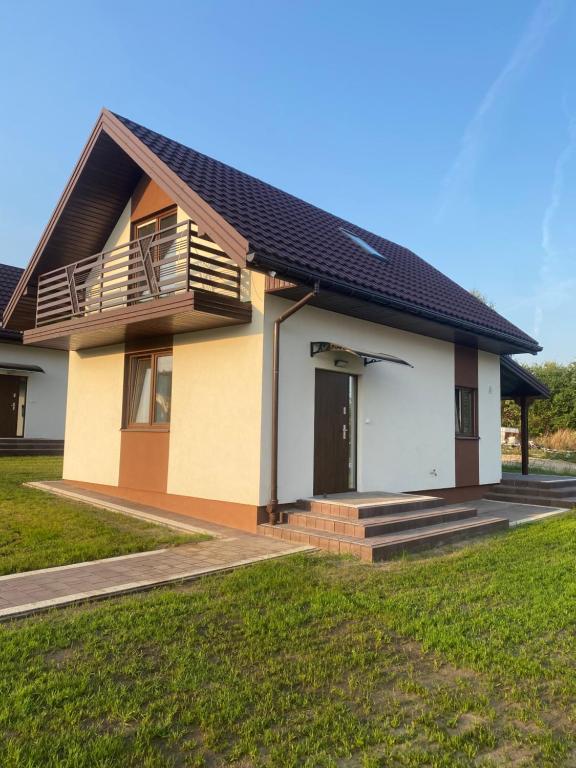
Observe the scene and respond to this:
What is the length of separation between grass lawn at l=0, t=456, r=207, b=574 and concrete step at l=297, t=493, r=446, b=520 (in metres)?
1.89

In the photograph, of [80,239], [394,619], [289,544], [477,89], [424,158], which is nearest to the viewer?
[394,619]

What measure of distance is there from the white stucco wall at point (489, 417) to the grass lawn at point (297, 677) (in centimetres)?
782

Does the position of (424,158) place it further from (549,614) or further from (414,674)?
(414,674)

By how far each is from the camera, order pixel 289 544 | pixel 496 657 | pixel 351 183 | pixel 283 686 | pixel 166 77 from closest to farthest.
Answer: pixel 283 686 → pixel 496 657 → pixel 289 544 → pixel 166 77 → pixel 351 183

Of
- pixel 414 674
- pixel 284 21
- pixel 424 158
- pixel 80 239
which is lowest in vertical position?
pixel 414 674

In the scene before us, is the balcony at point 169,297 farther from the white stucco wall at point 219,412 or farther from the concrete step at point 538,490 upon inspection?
the concrete step at point 538,490

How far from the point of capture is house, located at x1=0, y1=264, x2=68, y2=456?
17.8m

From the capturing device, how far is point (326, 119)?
54.0ft

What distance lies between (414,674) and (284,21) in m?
13.6

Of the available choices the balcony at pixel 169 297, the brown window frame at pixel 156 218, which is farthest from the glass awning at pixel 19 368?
the brown window frame at pixel 156 218

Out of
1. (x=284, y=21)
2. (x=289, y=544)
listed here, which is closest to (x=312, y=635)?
(x=289, y=544)

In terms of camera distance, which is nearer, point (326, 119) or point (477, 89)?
point (477, 89)

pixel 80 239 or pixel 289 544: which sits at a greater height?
pixel 80 239

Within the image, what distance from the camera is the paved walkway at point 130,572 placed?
477cm
